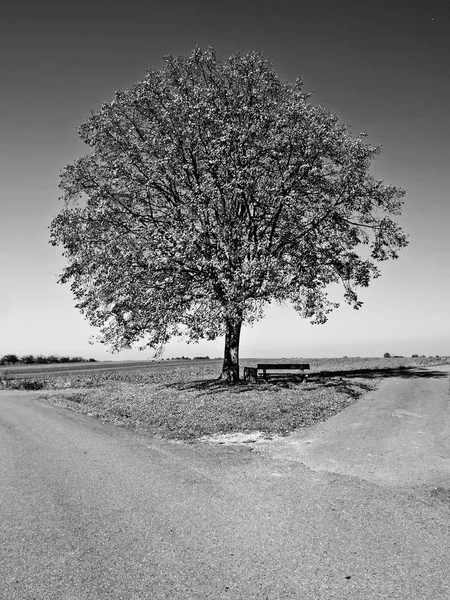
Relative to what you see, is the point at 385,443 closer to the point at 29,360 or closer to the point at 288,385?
the point at 288,385

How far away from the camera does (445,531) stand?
590 centimetres

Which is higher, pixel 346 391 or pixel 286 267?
pixel 286 267

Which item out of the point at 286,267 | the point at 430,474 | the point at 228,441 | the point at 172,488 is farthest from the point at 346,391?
the point at 172,488

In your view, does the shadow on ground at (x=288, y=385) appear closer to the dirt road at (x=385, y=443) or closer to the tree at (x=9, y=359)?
the dirt road at (x=385, y=443)

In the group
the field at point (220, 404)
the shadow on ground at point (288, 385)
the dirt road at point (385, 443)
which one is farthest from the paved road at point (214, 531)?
the shadow on ground at point (288, 385)

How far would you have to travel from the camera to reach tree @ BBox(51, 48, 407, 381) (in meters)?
21.6

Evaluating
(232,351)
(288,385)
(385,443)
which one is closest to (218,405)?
(288,385)

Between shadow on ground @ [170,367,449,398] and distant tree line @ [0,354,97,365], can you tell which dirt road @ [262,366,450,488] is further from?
distant tree line @ [0,354,97,365]

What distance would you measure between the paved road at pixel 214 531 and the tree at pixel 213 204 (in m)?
11.9

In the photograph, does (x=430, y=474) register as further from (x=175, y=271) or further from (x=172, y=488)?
(x=175, y=271)

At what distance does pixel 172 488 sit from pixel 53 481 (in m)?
2.43

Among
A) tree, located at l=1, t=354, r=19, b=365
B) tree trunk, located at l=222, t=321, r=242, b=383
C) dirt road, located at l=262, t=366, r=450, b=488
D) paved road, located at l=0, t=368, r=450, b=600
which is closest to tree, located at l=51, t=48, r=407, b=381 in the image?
tree trunk, located at l=222, t=321, r=242, b=383

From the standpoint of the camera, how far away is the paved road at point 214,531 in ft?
15.2

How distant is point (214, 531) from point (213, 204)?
1803 cm
